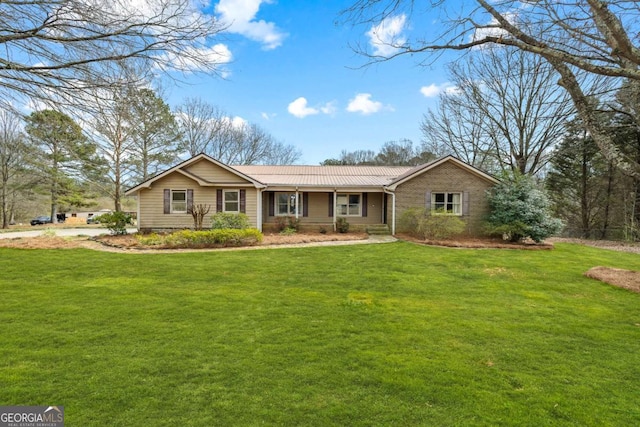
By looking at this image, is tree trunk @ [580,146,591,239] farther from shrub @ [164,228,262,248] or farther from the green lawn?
shrub @ [164,228,262,248]

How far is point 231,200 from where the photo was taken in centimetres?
1723

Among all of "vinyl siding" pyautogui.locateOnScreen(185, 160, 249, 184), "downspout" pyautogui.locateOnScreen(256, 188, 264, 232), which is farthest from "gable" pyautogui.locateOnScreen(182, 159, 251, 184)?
"downspout" pyautogui.locateOnScreen(256, 188, 264, 232)

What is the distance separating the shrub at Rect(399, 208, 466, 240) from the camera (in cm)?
1466

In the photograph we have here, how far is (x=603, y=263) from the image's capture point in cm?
1045

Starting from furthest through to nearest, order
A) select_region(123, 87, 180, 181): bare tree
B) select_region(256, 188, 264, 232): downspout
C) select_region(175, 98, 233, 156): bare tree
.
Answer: select_region(175, 98, 233, 156): bare tree < select_region(123, 87, 180, 181): bare tree < select_region(256, 188, 264, 232): downspout

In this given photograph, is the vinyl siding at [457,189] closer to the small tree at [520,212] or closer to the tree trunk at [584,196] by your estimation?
the small tree at [520,212]

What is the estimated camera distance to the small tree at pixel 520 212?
14.3m

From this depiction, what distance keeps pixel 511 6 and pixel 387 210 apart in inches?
544

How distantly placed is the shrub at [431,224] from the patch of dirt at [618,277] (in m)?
6.07

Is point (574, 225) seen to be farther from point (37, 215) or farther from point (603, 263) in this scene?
point (37, 215)

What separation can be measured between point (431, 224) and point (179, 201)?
1299 cm

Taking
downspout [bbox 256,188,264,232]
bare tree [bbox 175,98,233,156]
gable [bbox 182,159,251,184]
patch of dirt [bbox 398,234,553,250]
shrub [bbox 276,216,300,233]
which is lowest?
patch of dirt [bbox 398,234,553,250]

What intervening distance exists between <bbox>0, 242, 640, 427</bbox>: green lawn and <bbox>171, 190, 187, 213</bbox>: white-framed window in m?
8.85

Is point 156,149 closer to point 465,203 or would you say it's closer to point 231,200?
point 231,200
